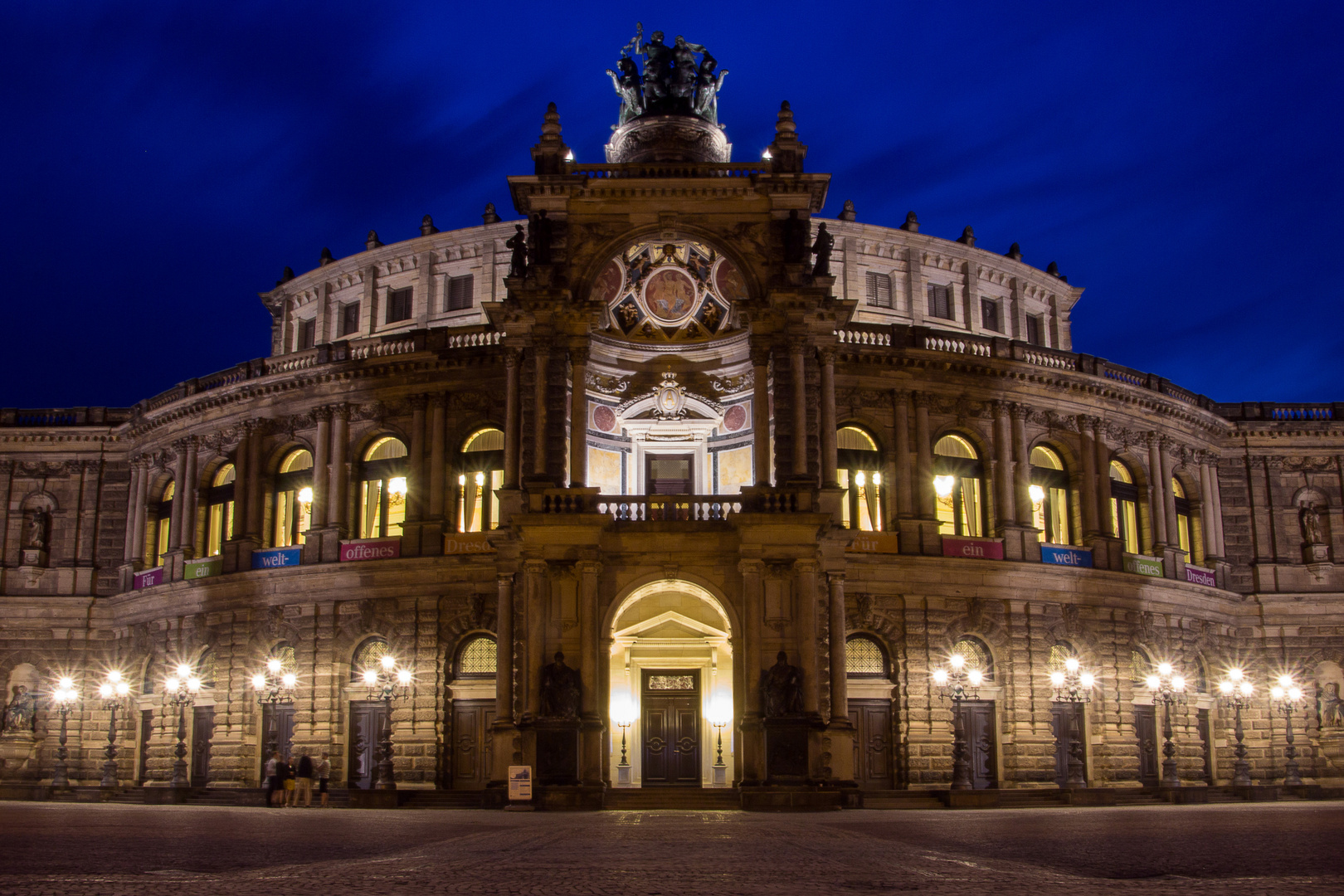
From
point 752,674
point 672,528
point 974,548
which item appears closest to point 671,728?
point 752,674

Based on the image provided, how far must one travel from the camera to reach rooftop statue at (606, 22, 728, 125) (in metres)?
43.0

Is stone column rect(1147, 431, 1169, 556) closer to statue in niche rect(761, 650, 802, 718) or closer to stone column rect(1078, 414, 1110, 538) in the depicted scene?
stone column rect(1078, 414, 1110, 538)

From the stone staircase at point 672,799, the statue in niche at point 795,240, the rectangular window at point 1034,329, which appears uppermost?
the rectangular window at point 1034,329

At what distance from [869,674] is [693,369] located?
11145 mm

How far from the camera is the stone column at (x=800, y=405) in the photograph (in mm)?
34812

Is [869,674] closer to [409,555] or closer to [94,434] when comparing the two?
[409,555]

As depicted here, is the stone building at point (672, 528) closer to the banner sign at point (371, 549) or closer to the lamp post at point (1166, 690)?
the banner sign at point (371, 549)

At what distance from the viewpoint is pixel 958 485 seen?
4353 centimetres

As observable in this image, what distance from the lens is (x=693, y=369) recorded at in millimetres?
39375

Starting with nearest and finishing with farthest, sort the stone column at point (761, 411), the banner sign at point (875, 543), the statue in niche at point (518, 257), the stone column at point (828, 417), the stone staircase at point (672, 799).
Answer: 1. the stone staircase at point (672, 799)
2. the stone column at point (761, 411)
3. the stone column at point (828, 417)
4. the statue in niche at point (518, 257)
5. the banner sign at point (875, 543)

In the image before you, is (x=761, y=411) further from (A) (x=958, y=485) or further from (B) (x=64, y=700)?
(B) (x=64, y=700)

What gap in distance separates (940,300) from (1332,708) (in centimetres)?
2113

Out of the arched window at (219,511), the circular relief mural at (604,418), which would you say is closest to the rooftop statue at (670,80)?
the circular relief mural at (604,418)

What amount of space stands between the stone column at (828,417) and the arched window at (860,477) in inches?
207
